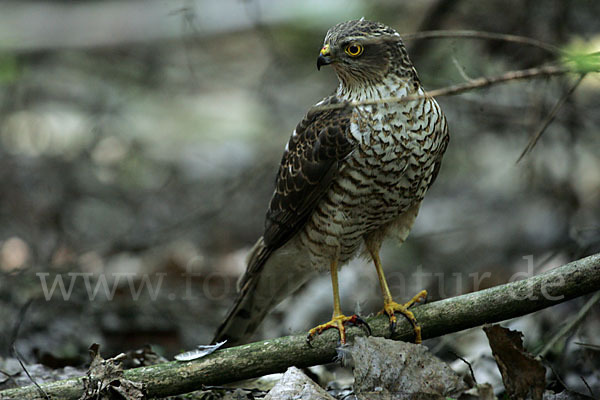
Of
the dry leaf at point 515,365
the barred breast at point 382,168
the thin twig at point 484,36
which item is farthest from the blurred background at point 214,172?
the dry leaf at point 515,365

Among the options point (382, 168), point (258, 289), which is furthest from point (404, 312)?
point (258, 289)

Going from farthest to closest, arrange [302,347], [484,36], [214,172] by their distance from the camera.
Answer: [214,172] < [302,347] < [484,36]

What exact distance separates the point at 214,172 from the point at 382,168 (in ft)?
21.6

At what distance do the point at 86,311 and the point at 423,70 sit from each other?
4.19 m

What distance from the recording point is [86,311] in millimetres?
5812

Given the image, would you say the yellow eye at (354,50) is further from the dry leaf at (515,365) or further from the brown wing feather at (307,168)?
the dry leaf at (515,365)

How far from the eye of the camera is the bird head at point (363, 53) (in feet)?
12.6

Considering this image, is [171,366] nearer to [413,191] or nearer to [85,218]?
[413,191]

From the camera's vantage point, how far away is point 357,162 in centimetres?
378

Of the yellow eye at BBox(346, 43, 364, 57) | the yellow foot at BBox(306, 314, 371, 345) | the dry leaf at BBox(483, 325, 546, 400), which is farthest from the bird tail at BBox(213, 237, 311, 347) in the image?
the dry leaf at BBox(483, 325, 546, 400)

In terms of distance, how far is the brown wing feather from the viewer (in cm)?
386

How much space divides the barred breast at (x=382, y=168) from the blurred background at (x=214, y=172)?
1.57ft

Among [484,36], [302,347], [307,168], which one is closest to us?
[484,36]

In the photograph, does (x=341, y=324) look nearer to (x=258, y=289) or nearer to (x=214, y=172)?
(x=258, y=289)
